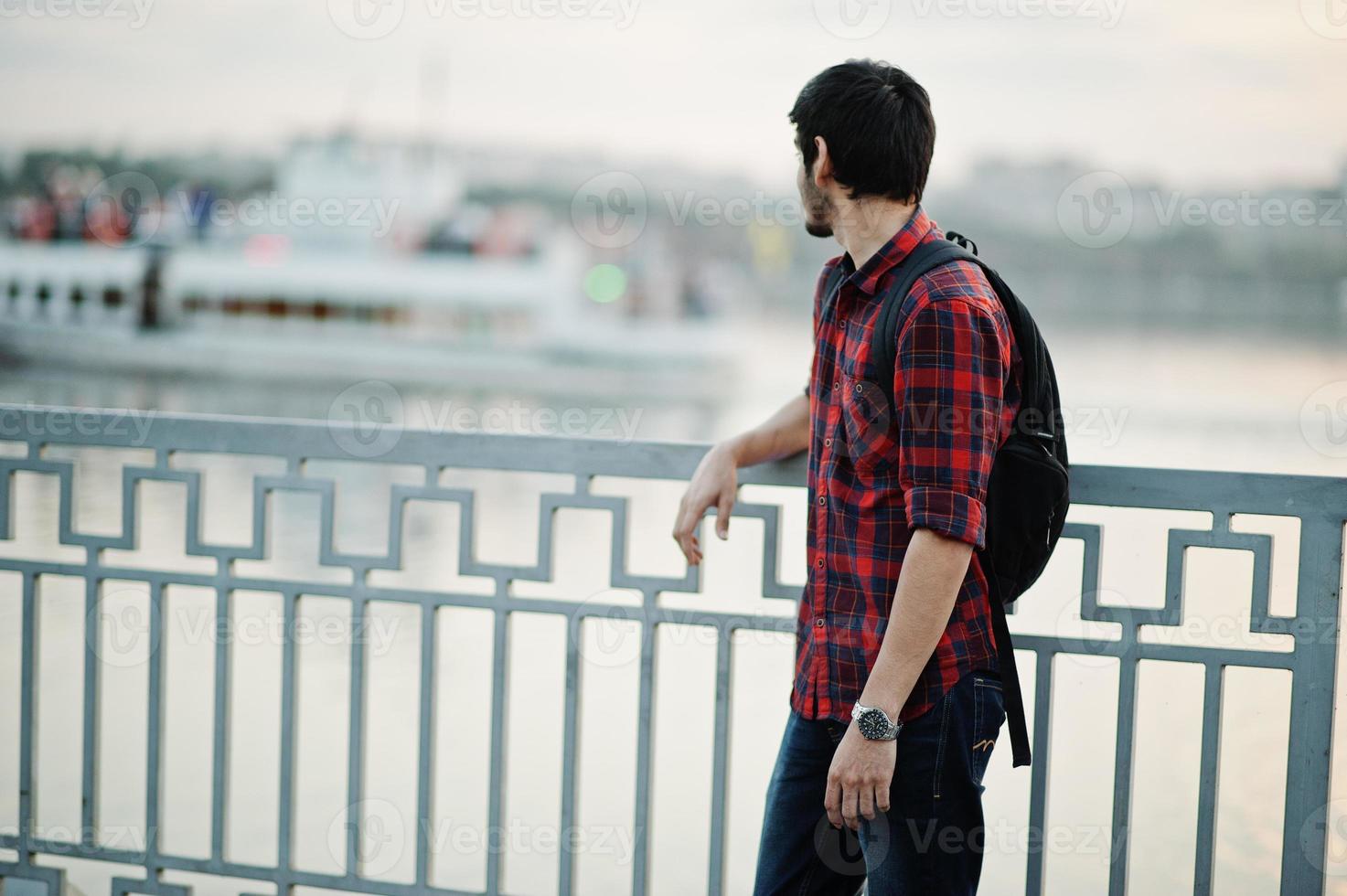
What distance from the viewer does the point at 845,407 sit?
1.16 meters

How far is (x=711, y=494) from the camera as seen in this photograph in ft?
4.61

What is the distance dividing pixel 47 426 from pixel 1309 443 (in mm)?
10677

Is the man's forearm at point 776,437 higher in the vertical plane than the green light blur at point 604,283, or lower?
lower

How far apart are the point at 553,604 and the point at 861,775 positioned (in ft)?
1.86

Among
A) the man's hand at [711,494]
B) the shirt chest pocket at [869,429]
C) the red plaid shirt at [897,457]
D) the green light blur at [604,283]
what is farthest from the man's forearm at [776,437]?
the green light blur at [604,283]

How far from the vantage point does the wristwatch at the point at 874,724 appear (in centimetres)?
111

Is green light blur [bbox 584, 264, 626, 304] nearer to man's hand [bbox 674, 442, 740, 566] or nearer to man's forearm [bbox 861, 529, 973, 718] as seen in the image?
man's hand [bbox 674, 442, 740, 566]

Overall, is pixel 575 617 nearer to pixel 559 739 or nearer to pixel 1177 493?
pixel 1177 493

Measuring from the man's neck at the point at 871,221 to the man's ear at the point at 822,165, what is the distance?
0.11ft

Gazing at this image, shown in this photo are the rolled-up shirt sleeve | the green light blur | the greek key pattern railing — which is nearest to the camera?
the rolled-up shirt sleeve

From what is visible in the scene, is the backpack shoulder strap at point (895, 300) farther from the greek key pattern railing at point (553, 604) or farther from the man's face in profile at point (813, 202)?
the greek key pattern railing at point (553, 604)

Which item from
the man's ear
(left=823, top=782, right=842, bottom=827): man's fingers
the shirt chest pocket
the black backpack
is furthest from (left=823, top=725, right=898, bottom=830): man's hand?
the man's ear

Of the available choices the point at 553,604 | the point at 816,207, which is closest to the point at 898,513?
the point at 816,207

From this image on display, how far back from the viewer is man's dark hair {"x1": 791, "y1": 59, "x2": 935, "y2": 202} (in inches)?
43.9
